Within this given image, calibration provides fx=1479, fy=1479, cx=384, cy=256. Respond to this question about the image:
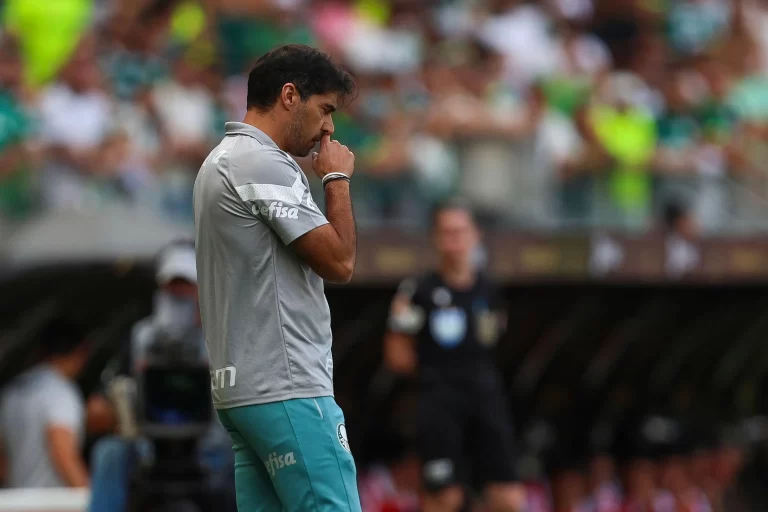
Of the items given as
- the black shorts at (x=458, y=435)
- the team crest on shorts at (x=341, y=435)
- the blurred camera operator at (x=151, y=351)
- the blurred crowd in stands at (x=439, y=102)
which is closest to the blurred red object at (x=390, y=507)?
the blurred crowd in stands at (x=439, y=102)

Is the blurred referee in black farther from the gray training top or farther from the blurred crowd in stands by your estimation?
the gray training top

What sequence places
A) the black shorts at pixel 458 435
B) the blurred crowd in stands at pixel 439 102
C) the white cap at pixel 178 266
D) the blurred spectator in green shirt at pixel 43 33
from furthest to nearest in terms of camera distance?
the blurred spectator in green shirt at pixel 43 33 → the blurred crowd in stands at pixel 439 102 → the black shorts at pixel 458 435 → the white cap at pixel 178 266

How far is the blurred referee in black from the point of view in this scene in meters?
8.13

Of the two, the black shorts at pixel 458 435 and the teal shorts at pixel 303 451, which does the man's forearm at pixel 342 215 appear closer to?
the teal shorts at pixel 303 451

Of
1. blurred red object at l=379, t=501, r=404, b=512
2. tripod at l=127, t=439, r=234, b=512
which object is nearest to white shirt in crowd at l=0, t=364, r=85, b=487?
tripod at l=127, t=439, r=234, b=512

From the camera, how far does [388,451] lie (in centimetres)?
1160

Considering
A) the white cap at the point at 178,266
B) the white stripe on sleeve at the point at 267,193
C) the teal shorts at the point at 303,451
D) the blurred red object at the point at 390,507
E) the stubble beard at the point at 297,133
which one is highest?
the stubble beard at the point at 297,133

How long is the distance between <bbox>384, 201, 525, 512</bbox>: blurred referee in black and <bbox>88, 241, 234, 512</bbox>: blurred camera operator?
5.93 feet

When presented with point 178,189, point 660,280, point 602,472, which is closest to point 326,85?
point 178,189

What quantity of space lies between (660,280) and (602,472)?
1.89 meters

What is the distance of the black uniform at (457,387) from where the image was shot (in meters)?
8.15

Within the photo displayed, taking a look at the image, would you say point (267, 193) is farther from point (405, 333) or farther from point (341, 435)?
point (405, 333)

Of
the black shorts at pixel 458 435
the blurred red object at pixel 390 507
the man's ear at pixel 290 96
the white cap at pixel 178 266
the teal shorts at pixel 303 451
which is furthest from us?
the blurred red object at pixel 390 507

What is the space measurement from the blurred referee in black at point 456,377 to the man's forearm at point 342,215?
4.06 meters
